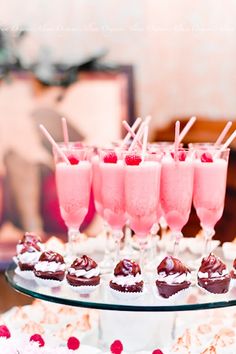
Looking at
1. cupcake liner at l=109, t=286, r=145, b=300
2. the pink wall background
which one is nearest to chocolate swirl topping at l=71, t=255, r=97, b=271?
cupcake liner at l=109, t=286, r=145, b=300

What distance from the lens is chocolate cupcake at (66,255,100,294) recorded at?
2002 millimetres

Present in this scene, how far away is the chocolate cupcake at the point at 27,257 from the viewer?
85.0 inches

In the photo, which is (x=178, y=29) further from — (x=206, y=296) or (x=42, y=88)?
(x=206, y=296)

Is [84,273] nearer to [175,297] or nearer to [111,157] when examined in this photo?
[175,297]

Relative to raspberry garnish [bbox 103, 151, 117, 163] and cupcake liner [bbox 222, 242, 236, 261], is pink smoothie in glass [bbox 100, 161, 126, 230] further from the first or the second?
cupcake liner [bbox 222, 242, 236, 261]

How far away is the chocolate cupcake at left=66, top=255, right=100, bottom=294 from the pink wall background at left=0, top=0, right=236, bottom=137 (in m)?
2.41

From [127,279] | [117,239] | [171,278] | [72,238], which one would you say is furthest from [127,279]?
[72,238]

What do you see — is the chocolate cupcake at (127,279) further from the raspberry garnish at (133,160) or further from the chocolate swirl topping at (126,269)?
the raspberry garnish at (133,160)

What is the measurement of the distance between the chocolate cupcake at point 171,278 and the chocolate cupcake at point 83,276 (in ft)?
0.62

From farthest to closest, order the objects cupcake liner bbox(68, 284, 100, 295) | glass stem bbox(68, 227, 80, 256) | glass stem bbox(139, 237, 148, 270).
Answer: glass stem bbox(68, 227, 80, 256), glass stem bbox(139, 237, 148, 270), cupcake liner bbox(68, 284, 100, 295)

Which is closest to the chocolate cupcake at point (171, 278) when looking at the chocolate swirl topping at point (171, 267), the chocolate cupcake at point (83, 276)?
the chocolate swirl topping at point (171, 267)

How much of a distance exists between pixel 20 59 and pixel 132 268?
2.54 m

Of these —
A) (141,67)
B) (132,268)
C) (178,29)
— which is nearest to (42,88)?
(141,67)

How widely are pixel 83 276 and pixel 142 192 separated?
315 millimetres
